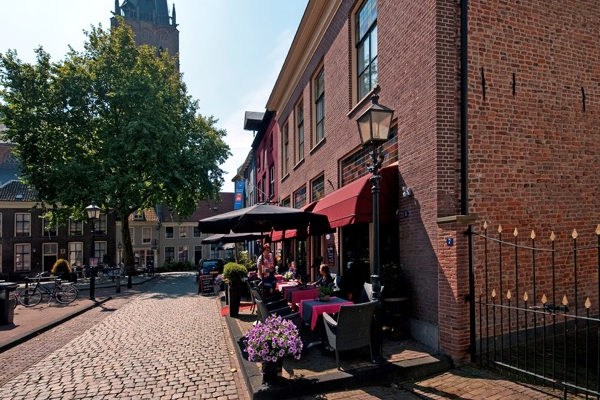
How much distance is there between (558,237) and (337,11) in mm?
8680

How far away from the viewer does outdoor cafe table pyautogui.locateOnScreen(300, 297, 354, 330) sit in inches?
245

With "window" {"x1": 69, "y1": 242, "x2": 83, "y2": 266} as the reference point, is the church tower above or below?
above

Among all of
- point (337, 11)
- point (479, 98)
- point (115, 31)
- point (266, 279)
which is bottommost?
point (266, 279)

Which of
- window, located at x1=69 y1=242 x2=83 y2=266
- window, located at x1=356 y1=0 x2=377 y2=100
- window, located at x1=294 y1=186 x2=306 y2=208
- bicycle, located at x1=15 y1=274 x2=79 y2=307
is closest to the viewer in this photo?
window, located at x1=356 y1=0 x2=377 y2=100

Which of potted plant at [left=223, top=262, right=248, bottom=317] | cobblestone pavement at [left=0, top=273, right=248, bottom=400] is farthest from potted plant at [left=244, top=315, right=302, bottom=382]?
potted plant at [left=223, top=262, right=248, bottom=317]

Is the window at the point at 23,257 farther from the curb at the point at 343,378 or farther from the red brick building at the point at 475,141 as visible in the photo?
the curb at the point at 343,378

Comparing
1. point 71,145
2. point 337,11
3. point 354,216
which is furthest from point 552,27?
point 71,145

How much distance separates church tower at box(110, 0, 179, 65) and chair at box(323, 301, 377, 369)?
7029 cm

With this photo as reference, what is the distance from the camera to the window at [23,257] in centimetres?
3638

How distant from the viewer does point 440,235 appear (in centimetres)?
607

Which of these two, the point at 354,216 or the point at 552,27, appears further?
the point at 354,216

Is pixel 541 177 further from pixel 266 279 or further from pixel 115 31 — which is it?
pixel 115 31

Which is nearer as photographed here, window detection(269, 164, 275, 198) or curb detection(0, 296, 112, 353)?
curb detection(0, 296, 112, 353)

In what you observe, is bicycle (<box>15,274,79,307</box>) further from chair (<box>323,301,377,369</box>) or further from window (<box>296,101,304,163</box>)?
chair (<box>323,301,377,369</box>)
